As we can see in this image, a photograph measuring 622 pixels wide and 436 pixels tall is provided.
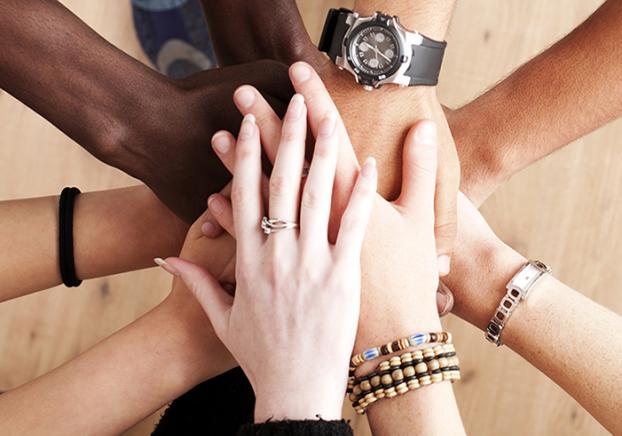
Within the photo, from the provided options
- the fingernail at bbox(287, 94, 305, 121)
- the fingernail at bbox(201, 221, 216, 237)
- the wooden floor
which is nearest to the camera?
the fingernail at bbox(287, 94, 305, 121)

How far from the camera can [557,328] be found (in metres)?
0.94

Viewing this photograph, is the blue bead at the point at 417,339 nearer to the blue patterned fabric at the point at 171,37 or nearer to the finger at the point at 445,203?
the finger at the point at 445,203

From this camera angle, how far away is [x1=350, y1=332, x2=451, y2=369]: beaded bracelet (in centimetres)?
82

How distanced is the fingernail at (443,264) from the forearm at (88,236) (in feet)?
1.16

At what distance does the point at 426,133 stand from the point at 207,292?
308 millimetres

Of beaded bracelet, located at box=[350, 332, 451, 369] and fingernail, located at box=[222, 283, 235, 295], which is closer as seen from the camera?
beaded bracelet, located at box=[350, 332, 451, 369]

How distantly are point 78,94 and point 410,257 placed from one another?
418 millimetres

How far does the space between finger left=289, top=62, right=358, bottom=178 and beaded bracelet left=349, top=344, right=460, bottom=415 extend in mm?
196

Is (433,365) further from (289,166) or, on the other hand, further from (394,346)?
(289,166)

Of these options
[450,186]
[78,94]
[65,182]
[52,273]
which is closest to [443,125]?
[450,186]

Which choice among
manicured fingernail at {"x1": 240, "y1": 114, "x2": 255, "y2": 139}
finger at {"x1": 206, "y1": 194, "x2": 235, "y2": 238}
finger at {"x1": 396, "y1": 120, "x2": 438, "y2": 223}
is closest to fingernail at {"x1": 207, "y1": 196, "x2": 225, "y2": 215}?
finger at {"x1": 206, "y1": 194, "x2": 235, "y2": 238}

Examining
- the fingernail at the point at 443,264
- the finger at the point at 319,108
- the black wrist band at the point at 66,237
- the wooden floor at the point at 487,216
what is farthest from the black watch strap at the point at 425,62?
the wooden floor at the point at 487,216

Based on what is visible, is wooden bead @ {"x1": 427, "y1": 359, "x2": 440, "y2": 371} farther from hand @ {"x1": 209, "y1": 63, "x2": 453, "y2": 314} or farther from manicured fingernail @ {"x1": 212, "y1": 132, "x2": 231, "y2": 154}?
manicured fingernail @ {"x1": 212, "y1": 132, "x2": 231, "y2": 154}

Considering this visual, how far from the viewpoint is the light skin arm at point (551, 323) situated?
91cm
